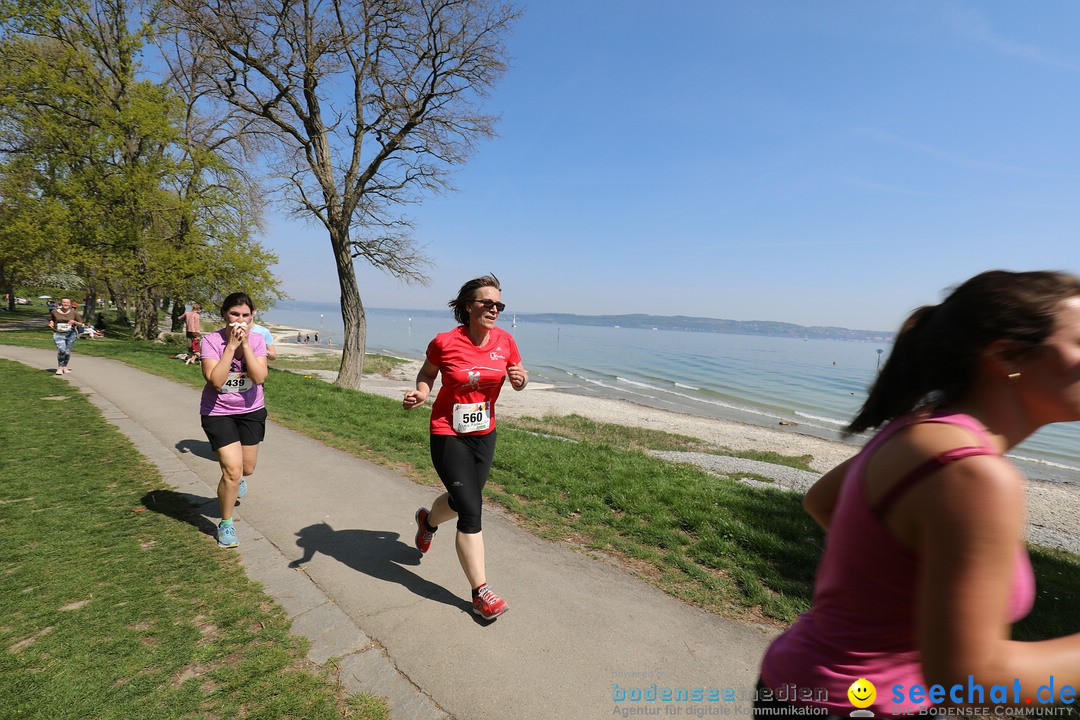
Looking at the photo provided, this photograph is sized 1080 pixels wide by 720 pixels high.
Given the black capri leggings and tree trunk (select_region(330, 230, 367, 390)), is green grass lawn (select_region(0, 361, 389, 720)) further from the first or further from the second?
tree trunk (select_region(330, 230, 367, 390))

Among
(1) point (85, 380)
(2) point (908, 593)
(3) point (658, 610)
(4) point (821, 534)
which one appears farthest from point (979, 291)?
(1) point (85, 380)

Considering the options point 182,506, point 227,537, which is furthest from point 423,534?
point 182,506

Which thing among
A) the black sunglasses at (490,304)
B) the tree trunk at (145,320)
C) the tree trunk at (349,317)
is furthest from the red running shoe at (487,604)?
the tree trunk at (145,320)

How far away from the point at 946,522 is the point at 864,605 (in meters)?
0.35

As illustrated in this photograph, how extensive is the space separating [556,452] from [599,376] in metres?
30.7

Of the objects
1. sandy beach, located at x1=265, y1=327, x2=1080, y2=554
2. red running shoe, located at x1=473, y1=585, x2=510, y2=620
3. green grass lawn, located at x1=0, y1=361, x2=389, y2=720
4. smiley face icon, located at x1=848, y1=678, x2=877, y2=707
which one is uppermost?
smiley face icon, located at x1=848, y1=678, x2=877, y2=707

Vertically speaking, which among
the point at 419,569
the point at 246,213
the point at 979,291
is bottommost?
the point at 419,569

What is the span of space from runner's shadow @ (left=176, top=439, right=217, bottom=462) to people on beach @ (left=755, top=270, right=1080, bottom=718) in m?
7.34

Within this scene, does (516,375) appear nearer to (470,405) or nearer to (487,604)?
(470,405)

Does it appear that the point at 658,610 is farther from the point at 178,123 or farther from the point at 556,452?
the point at 178,123

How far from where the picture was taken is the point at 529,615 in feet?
10.7

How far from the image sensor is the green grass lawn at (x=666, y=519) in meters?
3.72

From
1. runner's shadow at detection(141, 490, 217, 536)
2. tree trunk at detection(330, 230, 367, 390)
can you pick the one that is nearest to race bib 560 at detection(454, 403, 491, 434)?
runner's shadow at detection(141, 490, 217, 536)

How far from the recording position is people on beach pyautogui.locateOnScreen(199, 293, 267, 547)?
398 cm
